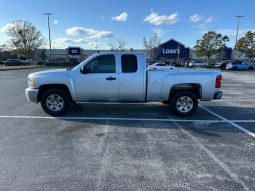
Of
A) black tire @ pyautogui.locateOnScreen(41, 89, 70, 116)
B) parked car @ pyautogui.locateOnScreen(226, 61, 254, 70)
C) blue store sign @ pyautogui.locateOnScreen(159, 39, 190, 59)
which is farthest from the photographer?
blue store sign @ pyautogui.locateOnScreen(159, 39, 190, 59)

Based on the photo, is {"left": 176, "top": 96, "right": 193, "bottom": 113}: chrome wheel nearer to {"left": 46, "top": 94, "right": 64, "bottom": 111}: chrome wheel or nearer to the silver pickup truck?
the silver pickup truck

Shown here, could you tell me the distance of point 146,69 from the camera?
7527 millimetres

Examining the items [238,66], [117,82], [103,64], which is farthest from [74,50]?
[117,82]

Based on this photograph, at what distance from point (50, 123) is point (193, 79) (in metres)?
4.41

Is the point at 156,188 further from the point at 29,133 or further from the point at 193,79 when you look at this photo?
the point at 193,79

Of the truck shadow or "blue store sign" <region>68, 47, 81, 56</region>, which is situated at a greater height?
"blue store sign" <region>68, 47, 81, 56</region>

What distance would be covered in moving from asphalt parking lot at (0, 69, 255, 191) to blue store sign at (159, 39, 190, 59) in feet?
190

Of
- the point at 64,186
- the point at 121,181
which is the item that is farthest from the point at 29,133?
the point at 121,181

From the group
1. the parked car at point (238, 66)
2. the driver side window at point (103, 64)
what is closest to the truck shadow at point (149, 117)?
the driver side window at point (103, 64)

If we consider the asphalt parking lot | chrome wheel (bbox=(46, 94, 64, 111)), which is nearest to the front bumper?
chrome wheel (bbox=(46, 94, 64, 111))

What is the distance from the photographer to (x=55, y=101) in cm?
773

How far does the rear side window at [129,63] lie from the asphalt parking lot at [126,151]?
146 centimetres

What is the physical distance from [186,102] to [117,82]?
2.27 metres

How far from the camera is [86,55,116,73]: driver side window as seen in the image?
7516mm
